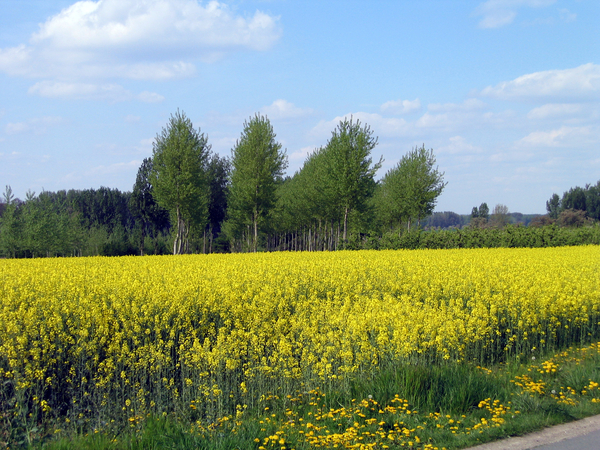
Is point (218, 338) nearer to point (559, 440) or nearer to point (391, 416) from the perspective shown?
point (391, 416)

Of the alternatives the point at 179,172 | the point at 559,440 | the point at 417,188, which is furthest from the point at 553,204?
the point at 559,440

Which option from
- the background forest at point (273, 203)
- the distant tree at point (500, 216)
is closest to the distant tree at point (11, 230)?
the background forest at point (273, 203)

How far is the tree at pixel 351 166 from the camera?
40.7 meters

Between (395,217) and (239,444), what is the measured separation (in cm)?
5430

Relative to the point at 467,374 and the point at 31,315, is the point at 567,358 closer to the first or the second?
the point at 467,374

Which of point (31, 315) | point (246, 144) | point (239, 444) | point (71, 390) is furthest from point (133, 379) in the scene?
point (246, 144)

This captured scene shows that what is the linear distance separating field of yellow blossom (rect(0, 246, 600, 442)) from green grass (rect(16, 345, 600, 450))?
0.34 meters

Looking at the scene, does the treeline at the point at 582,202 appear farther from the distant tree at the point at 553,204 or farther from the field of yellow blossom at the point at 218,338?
the field of yellow blossom at the point at 218,338

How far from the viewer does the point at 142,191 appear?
59594 millimetres

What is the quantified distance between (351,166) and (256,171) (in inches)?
351

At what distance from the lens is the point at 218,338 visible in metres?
7.24

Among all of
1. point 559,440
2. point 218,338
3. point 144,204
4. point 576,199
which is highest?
point 576,199

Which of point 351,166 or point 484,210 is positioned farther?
point 484,210

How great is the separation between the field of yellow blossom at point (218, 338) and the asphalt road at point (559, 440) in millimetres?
1395
